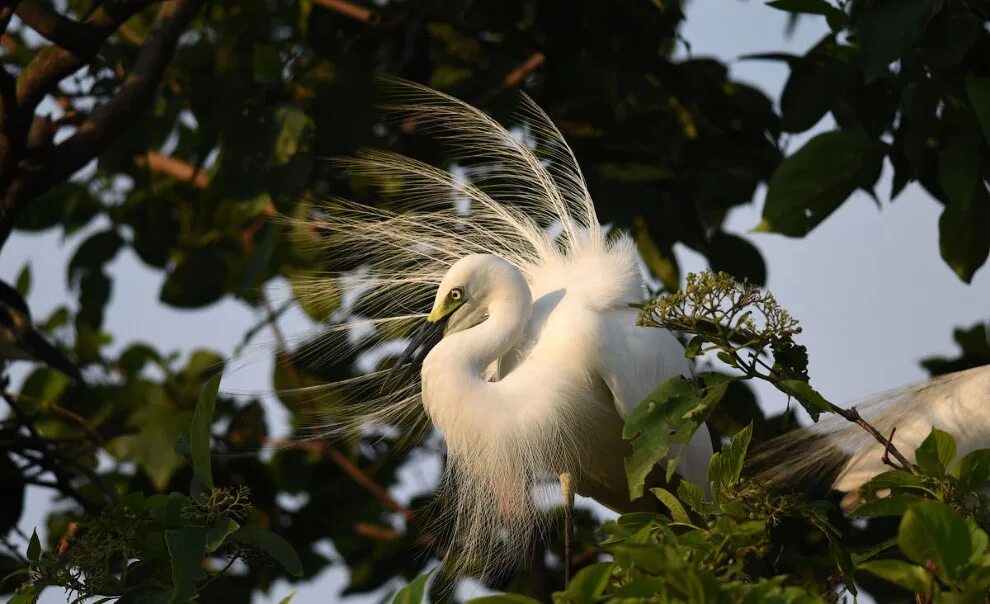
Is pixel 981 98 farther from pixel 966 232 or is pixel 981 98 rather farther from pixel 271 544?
pixel 271 544

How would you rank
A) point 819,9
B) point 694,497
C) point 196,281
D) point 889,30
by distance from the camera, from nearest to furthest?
point 694,497 → point 889,30 → point 819,9 → point 196,281

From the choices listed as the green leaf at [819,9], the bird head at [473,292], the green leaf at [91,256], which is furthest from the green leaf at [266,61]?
the green leaf at [819,9]

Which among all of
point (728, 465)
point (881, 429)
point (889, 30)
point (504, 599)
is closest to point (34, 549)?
point (504, 599)

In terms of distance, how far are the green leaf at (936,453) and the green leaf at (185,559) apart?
1027 millimetres

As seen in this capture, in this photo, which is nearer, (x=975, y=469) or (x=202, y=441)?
(x=975, y=469)

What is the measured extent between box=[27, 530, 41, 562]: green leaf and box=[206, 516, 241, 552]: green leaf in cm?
32

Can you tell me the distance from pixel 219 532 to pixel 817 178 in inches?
68.0

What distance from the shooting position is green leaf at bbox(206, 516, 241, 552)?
184 centimetres

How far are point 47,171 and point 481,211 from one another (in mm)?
1214

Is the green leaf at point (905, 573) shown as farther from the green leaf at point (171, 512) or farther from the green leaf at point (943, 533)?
the green leaf at point (171, 512)

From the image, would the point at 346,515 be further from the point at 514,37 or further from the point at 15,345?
the point at 514,37

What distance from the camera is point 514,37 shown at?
155 inches

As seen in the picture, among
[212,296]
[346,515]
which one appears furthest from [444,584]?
[212,296]

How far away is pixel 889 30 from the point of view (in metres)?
2.51
